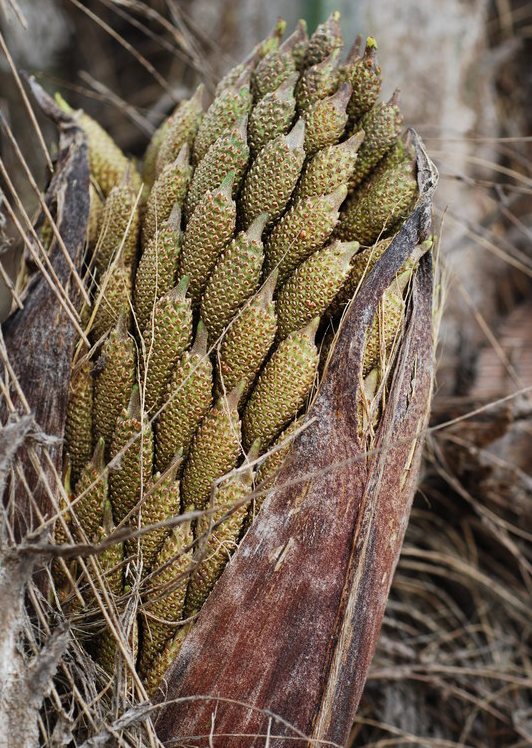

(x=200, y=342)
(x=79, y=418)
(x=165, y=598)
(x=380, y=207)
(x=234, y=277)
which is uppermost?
(x=380, y=207)

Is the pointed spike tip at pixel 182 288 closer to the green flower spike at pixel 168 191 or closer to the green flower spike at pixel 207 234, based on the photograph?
the green flower spike at pixel 207 234

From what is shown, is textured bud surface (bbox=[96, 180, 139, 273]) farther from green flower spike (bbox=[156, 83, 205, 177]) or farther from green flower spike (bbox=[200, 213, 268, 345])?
green flower spike (bbox=[200, 213, 268, 345])

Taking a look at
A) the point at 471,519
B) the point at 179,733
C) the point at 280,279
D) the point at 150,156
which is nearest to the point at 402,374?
the point at 280,279

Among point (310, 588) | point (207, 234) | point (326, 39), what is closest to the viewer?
point (310, 588)

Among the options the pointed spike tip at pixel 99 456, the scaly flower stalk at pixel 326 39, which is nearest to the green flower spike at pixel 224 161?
the scaly flower stalk at pixel 326 39

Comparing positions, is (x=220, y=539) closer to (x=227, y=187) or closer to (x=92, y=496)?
(x=92, y=496)

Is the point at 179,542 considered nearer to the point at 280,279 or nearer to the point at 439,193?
the point at 280,279

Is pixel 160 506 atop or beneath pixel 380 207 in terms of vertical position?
beneath

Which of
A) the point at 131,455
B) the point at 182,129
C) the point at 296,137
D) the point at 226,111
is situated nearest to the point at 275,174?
the point at 296,137
